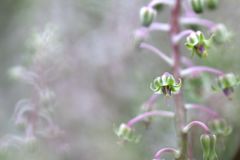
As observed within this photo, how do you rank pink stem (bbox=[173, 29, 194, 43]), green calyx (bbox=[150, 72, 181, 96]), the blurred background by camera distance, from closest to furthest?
1. green calyx (bbox=[150, 72, 181, 96])
2. pink stem (bbox=[173, 29, 194, 43])
3. the blurred background

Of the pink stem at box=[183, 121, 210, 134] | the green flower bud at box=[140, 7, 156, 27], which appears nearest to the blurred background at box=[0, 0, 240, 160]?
the green flower bud at box=[140, 7, 156, 27]

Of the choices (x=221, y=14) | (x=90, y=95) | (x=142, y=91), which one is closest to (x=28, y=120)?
(x=142, y=91)

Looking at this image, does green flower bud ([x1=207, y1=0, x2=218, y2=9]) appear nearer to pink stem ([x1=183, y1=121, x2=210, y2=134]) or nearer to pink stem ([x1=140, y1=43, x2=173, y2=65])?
pink stem ([x1=140, y1=43, x2=173, y2=65])

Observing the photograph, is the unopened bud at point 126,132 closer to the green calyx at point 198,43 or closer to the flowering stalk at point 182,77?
the flowering stalk at point 182,77

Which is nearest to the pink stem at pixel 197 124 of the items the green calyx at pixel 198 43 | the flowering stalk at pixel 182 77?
the flowering stalk at pixel 182 77

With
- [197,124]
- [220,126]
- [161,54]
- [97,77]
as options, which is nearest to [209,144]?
[197,124]
